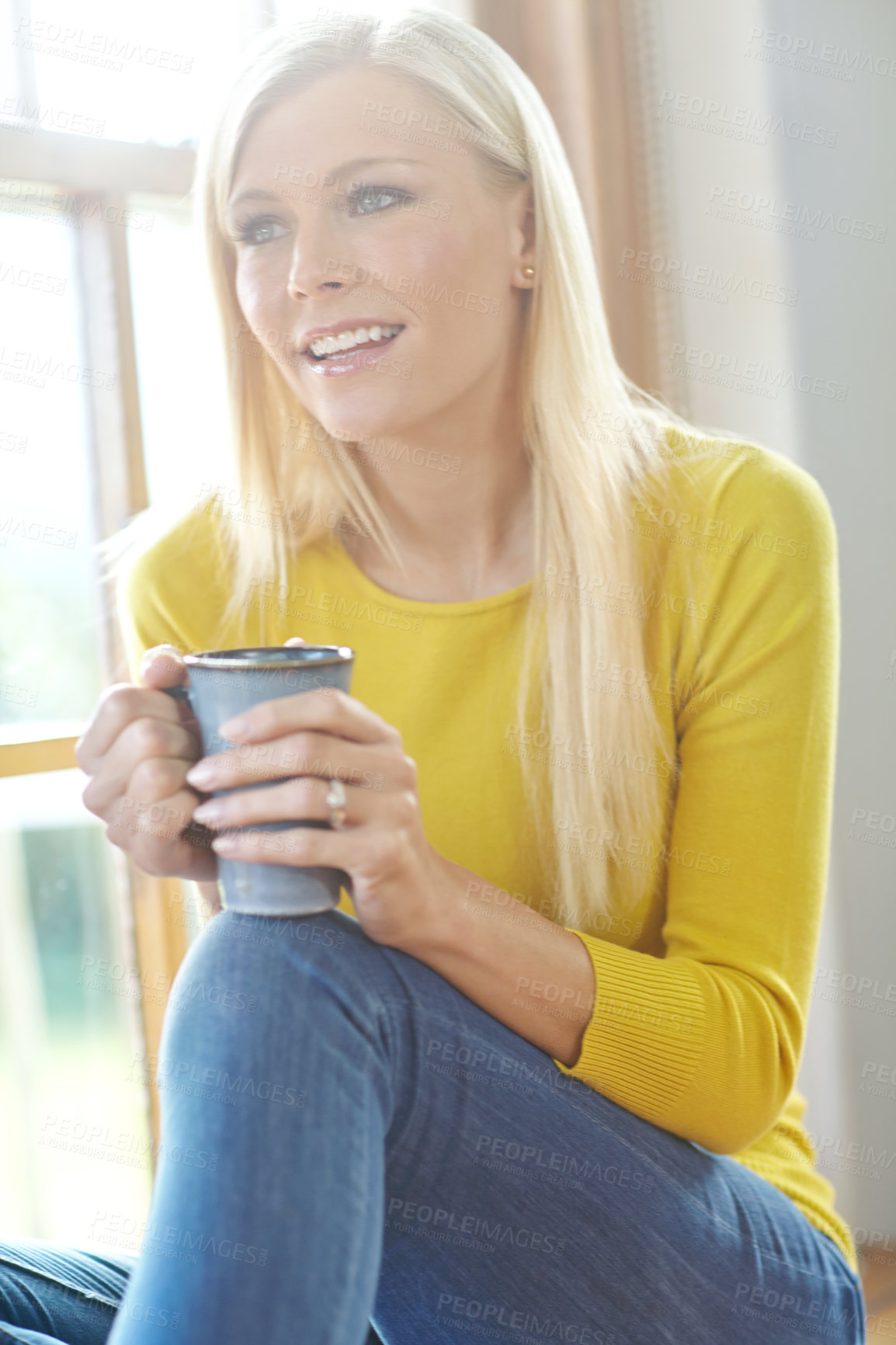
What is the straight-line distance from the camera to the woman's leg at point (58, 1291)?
0.83 metres

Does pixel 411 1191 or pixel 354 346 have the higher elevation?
pixel 354 346

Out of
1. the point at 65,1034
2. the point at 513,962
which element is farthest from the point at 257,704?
the point at 65,1034

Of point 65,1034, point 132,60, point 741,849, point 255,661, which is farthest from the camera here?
point 65,1034

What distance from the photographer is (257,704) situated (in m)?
0.65

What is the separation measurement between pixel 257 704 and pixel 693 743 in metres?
0.46

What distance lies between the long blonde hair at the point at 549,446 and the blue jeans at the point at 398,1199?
0.29m

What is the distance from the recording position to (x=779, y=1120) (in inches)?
39.4

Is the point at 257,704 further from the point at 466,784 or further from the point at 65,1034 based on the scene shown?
the point at 65,1034

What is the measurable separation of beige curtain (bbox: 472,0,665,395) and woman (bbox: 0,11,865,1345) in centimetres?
56

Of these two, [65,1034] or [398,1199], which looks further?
[65,1034]

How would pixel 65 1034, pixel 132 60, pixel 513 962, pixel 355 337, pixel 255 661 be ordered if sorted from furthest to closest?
pixel 65 1034, pixel 132 60, pixel 355 337, pixel 513 962, pixel 255 661

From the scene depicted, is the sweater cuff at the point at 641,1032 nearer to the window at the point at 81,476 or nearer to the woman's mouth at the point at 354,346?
the woman's mouth at the point at 354,346

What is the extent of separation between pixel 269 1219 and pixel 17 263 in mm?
1310

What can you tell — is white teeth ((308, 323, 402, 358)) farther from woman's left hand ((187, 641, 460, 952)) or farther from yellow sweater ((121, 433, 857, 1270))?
woman's left hand ((187, 641, 460, 952))
